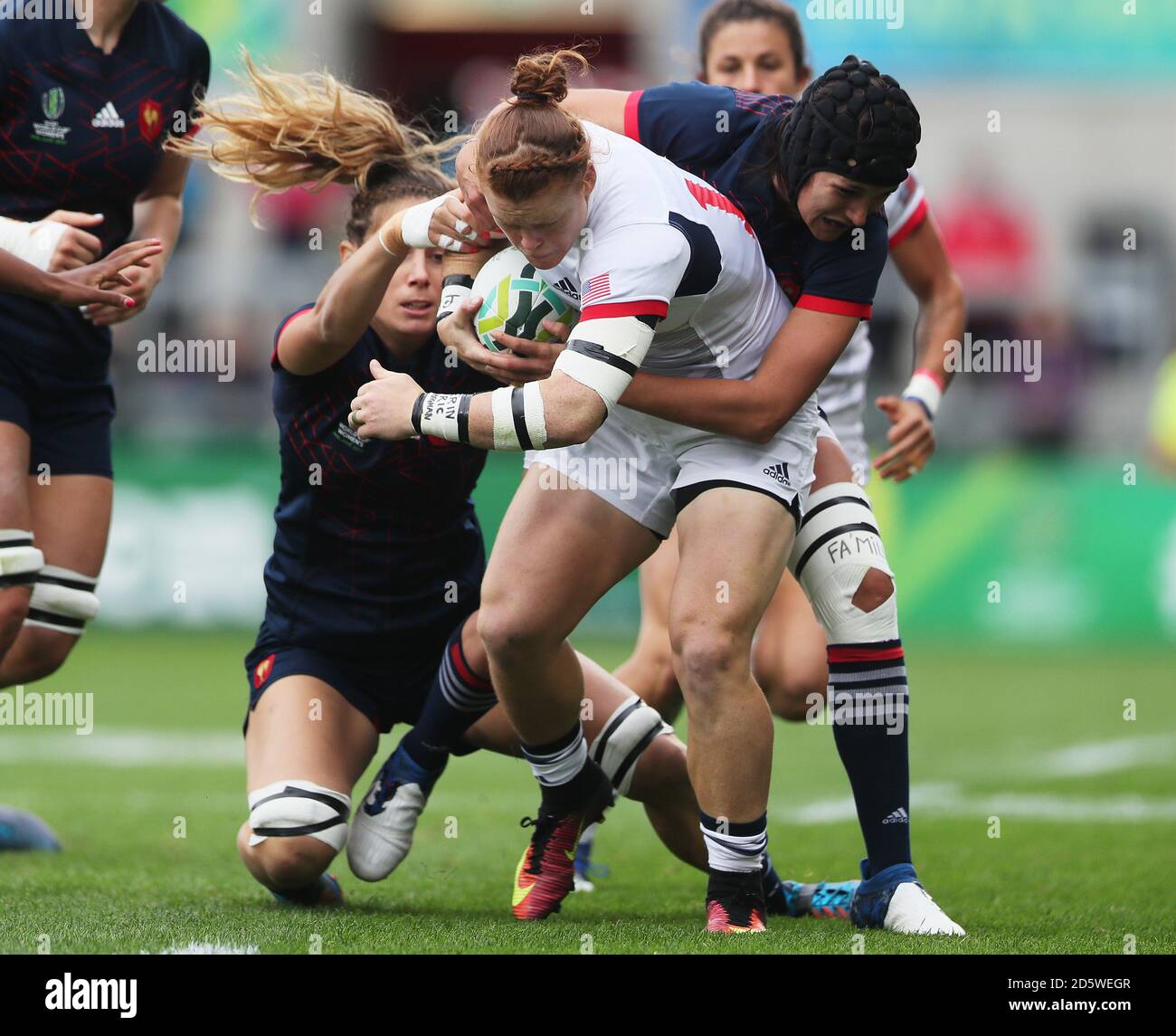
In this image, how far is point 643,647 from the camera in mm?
5875

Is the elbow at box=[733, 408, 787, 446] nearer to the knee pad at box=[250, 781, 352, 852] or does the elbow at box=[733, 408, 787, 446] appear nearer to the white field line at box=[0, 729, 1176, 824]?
the knee pad at box=[250, 781, 352, 852]

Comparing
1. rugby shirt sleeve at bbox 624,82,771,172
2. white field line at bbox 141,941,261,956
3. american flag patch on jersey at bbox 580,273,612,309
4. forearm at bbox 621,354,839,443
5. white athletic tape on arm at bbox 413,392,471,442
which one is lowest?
white field line at bbox 141,941,261,956

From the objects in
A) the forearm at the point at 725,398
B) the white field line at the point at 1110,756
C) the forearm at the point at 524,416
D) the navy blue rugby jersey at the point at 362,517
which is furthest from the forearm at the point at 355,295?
the white field line at the point at 1110,756

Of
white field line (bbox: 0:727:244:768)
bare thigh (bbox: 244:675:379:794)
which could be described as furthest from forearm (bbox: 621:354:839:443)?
white field line (bbox: 0:727:244:768)

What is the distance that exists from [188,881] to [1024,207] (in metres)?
15.5

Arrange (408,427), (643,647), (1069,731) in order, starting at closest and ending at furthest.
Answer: (408,427), (643,647), (1069,731)

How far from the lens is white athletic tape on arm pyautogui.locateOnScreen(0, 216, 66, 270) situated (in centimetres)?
505

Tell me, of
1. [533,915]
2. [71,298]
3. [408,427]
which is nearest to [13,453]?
[71,298]

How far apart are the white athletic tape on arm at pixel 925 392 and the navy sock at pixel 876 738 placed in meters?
1.28

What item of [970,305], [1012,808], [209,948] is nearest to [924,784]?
[1012,808]

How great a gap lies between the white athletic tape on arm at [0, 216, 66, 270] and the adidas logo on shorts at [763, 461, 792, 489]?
2266 millimetres

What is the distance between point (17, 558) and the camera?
5074 millimetres
